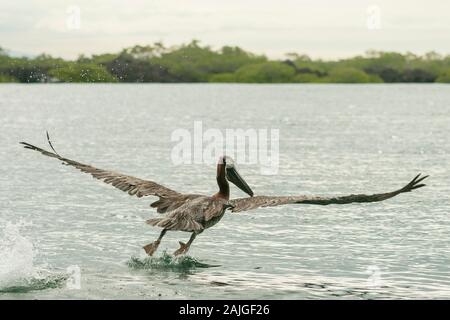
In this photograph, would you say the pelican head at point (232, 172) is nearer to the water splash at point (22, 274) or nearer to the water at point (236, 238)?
the water at point (236, 238)

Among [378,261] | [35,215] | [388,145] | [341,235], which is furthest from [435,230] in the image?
[388,145]

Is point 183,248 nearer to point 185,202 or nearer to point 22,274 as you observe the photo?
point 185,202

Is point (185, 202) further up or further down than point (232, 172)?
further down

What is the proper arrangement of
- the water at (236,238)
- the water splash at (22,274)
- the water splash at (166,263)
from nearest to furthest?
the water splash at (22,274) → the water at (236,238) → the water splash at (166,263)

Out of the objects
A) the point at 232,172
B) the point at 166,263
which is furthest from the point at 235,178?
the point at 166,263

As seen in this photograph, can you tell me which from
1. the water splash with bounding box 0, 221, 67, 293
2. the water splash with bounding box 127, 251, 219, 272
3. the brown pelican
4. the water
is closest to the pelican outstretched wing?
the brown pelican

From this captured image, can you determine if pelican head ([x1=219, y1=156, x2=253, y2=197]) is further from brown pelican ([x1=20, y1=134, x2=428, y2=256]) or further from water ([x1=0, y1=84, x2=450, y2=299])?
water ([x1=0, y1=84, x2=450, y2=299])

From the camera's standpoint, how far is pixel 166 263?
19.0m

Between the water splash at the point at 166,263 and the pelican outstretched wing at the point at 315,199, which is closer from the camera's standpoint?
the pelican outstretched wing at the point at 315,199

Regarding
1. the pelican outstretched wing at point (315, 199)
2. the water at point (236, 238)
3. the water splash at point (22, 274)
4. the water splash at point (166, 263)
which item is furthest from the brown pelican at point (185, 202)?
the water splash at point (22, 274)

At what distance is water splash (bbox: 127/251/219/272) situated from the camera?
18.8m

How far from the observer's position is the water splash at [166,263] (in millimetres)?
18797
